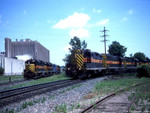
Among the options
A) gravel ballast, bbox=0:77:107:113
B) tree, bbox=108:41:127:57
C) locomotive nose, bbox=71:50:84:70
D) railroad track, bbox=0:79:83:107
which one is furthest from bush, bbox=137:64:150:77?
tree, bbox=108:41:127:57

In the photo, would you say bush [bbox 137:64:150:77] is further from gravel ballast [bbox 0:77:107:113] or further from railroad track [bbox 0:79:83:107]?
gravel ballast [bbox 0:77:107:113]

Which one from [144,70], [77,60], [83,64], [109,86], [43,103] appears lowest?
[43,103]

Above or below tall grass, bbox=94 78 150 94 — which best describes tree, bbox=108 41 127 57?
above

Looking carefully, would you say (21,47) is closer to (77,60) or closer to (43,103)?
(77,60)

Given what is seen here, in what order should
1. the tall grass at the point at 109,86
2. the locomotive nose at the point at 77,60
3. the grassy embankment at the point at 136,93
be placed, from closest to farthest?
1. the grassy embankment at the point at 136,93
2. the tall grass at the point at 109,86
3. the locomotive nose at the point at 77,60

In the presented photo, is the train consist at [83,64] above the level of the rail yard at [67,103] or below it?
above

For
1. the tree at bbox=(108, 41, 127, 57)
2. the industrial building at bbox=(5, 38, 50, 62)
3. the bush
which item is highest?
the industrial building at bbox=(5, 38, 50, 62)

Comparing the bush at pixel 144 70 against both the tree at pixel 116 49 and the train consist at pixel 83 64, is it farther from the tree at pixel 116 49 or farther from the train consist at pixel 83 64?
the tree at pixel 116 49

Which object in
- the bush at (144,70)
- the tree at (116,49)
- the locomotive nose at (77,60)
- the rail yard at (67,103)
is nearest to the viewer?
the rail yard at (67,103)

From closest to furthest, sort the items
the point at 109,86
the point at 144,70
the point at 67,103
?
the point at 67,103
the point at 109,86
the point at 144,70

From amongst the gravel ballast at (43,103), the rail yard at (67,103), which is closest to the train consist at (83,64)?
the rail yard at (67,103)

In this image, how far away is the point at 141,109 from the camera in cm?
586

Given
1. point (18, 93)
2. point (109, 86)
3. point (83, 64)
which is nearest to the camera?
point (18, 93)

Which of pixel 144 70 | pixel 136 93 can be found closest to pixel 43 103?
pixel 136 93
